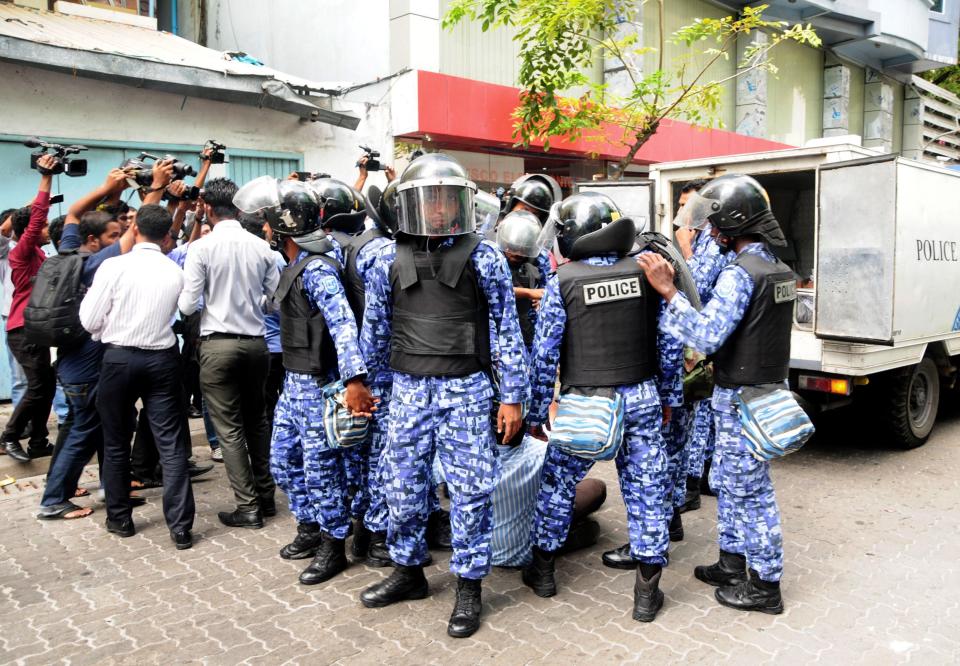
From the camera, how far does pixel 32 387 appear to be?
19.0 feet

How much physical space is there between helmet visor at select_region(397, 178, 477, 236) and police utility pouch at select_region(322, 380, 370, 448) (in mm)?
901

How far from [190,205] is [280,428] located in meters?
2.56

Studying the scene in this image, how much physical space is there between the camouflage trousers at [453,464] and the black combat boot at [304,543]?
95 cm

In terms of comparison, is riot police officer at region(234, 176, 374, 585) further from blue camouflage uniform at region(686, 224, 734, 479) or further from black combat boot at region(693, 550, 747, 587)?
blue camouflage uniform at region(686, 224, 734, 479)

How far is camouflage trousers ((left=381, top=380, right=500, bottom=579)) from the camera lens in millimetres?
3406

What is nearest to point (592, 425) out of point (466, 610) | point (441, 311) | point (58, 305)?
point (441, 311)

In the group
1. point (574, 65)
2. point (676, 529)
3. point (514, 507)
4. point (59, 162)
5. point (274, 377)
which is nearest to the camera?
point (514, 507)

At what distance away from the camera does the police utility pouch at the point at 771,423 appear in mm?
3397

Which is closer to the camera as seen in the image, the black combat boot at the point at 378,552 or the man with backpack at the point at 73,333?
the black combat boot at the point at 378,552

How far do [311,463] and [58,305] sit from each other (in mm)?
2167

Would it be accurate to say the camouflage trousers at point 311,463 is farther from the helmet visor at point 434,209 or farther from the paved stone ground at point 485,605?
the helmet visor at point 434,209

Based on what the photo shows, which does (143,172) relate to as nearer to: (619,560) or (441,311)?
(441,311)

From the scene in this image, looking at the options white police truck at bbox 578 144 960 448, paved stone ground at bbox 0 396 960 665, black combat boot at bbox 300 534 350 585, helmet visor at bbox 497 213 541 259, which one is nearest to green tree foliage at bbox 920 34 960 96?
white police truck at bbox 578 144 960 448

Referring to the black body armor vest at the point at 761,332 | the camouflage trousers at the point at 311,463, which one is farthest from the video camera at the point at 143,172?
the black body armor vest at the point at 761,332
